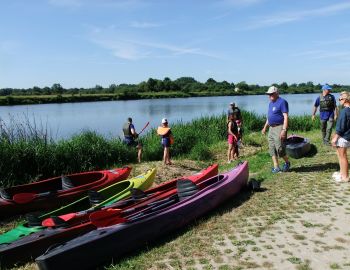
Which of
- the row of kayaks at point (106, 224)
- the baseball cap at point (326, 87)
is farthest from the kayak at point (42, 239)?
the baseball cap at point (326, 87)

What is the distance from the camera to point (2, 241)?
520cm

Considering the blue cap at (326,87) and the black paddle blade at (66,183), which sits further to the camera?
the blue cap at (326,87)

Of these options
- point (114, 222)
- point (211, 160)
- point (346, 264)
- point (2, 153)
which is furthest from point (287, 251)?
point (211, 160)

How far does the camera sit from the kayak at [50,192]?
7.09m

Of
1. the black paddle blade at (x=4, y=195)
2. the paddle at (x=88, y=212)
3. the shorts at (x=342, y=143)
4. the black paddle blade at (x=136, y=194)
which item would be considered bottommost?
the black paddle blade at (x=4, y=195)

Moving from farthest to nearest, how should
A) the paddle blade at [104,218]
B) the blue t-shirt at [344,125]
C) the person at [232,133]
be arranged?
the person at [232,133]
the blue t-shirt at [344,125]
the paddle blade at [104,218]

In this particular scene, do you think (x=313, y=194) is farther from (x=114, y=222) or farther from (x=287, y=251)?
(x=114, y=222)

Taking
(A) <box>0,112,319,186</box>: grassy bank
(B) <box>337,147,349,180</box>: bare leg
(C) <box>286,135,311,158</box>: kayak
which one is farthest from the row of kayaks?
(C) <box>286,135,311,158</box>: kayak

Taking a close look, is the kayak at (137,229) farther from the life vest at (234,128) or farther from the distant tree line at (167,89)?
the distant tree line at (167,89)

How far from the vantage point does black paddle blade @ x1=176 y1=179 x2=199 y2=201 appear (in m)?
6.41

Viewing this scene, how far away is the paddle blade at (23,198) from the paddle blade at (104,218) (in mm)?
2592

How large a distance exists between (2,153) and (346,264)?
769 centimetres

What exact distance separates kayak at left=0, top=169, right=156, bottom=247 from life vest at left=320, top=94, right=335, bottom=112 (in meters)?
6.00

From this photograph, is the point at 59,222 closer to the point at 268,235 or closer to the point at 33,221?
the point at 33,221
